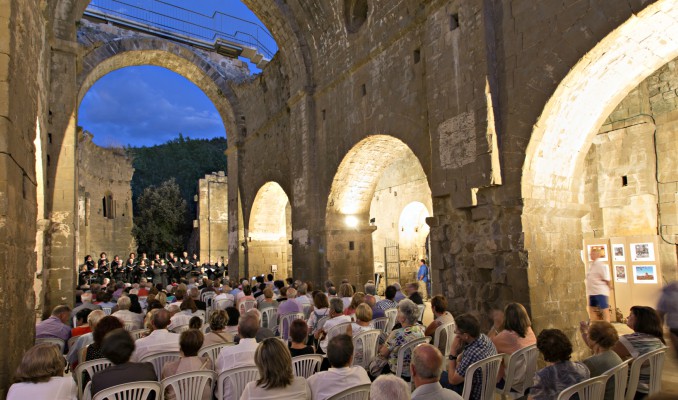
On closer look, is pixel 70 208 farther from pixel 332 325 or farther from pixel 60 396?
pixel 60 396

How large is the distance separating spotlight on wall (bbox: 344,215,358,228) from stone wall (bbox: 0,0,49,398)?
764 cm

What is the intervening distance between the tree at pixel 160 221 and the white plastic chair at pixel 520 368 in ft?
101

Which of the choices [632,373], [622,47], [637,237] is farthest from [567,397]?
[637,237]

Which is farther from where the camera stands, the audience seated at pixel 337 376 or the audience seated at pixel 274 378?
the audience seated at pixel 337 376

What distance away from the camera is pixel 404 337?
4172mm

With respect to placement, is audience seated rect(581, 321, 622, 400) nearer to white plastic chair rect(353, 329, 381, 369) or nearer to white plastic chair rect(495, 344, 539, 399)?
white plastic chair rect(495, 344, 539, 399)

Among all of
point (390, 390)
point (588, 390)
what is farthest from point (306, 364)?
point (588, 390)

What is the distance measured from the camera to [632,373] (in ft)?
10.9

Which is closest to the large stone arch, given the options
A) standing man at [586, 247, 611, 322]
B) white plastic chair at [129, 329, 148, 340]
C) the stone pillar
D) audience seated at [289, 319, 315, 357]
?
standing man at [586, 247, 611, 322]

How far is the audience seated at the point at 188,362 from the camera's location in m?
3.56

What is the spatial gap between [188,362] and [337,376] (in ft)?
4.06

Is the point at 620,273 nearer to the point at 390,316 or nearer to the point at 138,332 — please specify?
the point at 390,316

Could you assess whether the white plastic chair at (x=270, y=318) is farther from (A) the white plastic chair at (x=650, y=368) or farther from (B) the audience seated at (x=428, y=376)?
(A) the white plastic chair at (x=650, y=368)

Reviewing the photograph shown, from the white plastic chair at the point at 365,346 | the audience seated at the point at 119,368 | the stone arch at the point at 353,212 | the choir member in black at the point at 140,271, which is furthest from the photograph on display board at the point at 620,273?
the choir member in black at the point at 140,271
